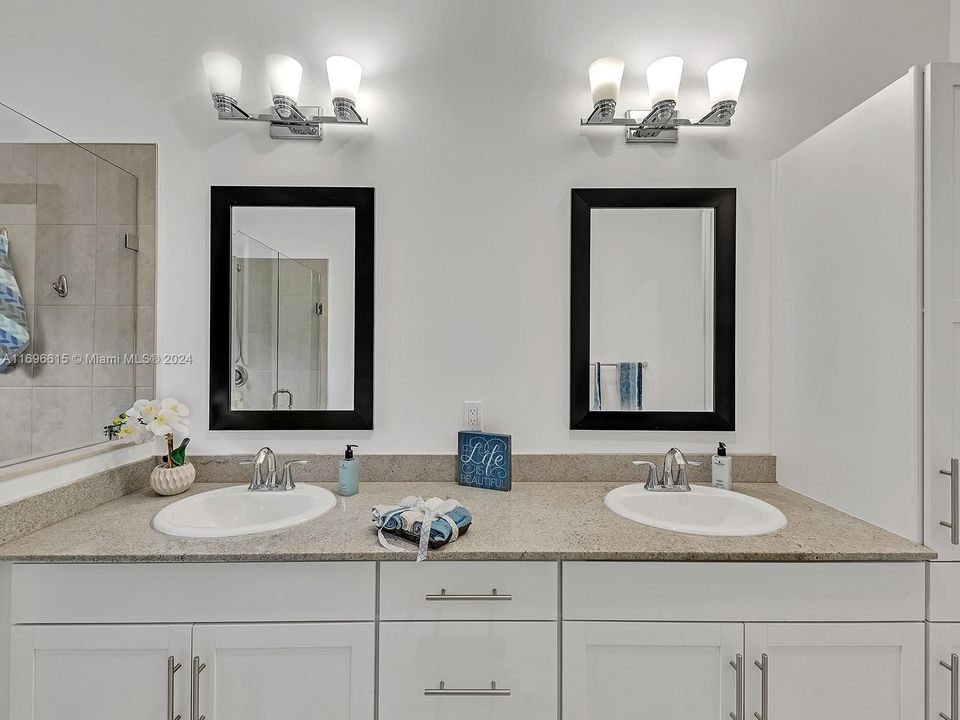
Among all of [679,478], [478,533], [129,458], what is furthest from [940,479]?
[129,458]

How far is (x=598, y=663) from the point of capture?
3.77 ft

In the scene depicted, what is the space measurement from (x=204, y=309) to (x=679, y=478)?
1724 mm

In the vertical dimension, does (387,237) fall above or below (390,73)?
below

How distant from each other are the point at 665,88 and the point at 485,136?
61 centimetres

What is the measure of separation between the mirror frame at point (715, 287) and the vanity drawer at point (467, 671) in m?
0.84

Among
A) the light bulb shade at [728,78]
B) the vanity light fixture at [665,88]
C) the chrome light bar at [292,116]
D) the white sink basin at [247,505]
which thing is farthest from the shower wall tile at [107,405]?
the light bulb shade at [728,78]

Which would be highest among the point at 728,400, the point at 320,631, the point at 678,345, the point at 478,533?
the point at 678,345

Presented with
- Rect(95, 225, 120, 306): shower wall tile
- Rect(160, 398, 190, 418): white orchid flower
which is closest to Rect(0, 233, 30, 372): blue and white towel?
Rect(95, 225, 120, 306): shower wall tile

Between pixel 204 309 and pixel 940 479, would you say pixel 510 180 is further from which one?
pixel 940 479

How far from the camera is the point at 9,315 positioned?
4.10 feet

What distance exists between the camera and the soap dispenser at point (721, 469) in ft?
5.17

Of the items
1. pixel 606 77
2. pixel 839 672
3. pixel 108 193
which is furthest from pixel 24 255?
pixel 839 672

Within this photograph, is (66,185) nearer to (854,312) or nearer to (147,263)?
(147,263)

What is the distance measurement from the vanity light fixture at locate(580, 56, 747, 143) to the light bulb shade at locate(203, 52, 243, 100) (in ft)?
3.95
